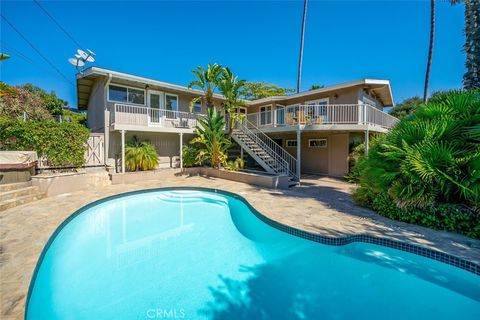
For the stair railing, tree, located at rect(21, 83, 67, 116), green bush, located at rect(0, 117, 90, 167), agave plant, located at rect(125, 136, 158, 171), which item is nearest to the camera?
green bush, located at rect(0, 117, 90, 167)

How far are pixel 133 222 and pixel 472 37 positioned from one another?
24152 millimetres

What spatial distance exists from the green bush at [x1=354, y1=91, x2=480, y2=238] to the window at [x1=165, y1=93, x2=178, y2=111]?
41.0ft

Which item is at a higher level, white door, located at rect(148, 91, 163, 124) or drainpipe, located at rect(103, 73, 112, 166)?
white door, located at rect(148, 91, 163, 124)

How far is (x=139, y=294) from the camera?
3.62 m

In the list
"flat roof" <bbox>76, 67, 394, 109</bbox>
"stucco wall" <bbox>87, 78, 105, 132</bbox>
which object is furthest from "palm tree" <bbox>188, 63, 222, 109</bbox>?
"stucco wall" <bbox>87, 78, 105, 132</bbox>

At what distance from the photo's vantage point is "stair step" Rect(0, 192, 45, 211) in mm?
6590

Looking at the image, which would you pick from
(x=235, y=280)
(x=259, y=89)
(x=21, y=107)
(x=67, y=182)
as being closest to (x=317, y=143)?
(x=235, y=280)

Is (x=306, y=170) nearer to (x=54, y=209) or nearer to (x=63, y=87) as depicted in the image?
(x=54, y=209)

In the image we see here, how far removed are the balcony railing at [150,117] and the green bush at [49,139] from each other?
170 centimetres

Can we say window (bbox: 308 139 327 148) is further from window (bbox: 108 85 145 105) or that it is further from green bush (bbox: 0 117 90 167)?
green bush (bbox: 0 117 90 167)

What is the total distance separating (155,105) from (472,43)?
22.5 meters

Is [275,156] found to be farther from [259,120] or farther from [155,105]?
[155,105]

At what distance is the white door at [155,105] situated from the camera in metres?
13.4

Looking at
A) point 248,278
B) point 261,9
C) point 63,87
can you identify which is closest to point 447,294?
point 248,278
